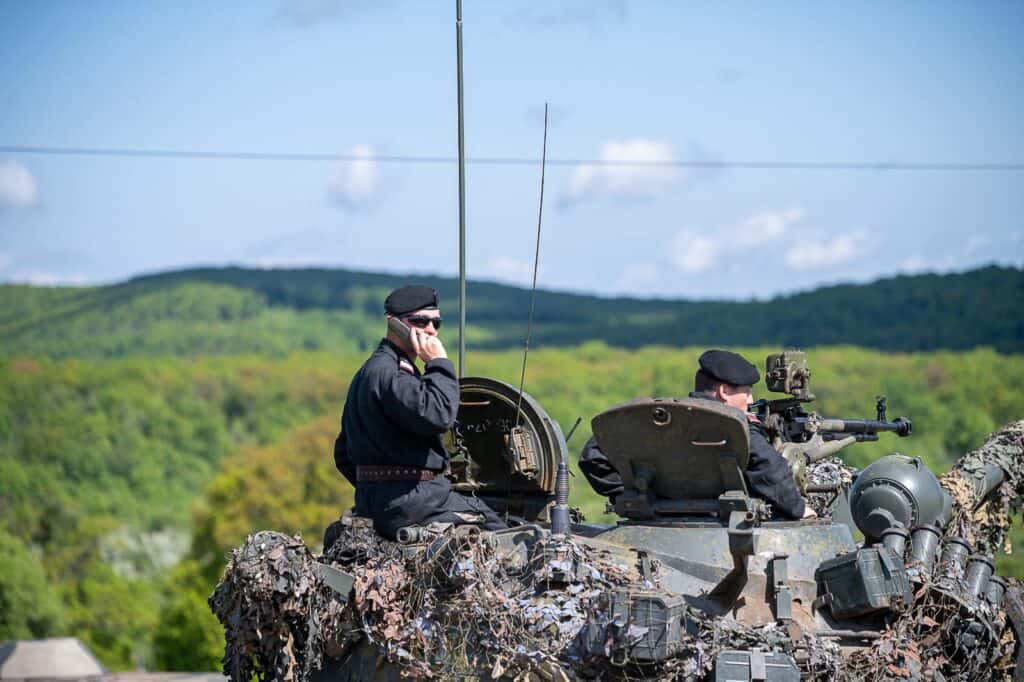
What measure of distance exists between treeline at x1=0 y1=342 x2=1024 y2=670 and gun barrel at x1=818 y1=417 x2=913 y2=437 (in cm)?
2857

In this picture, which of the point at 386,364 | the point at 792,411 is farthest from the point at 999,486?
the point at 386,364

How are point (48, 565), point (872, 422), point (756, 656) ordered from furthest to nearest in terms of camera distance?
point (48, 565) < point (872, 422) < point (756, 656)

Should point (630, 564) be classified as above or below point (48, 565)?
above

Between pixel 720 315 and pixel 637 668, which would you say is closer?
pixel 637 668

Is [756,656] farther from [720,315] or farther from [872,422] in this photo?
[720,315]

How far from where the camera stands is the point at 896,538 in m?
9.66

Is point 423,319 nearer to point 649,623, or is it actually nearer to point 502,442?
point 502,442

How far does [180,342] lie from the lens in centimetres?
12112

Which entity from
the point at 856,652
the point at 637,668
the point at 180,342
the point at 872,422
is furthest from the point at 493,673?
the point at 180,342

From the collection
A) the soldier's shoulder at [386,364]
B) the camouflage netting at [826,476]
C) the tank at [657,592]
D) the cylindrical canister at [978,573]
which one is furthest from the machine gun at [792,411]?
the soldier's shoulder at [386,364]

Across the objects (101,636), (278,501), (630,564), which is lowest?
(101,636)

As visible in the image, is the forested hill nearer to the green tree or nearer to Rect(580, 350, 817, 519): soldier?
the green tree

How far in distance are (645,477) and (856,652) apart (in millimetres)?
1592

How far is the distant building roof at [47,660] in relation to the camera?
20.4m
